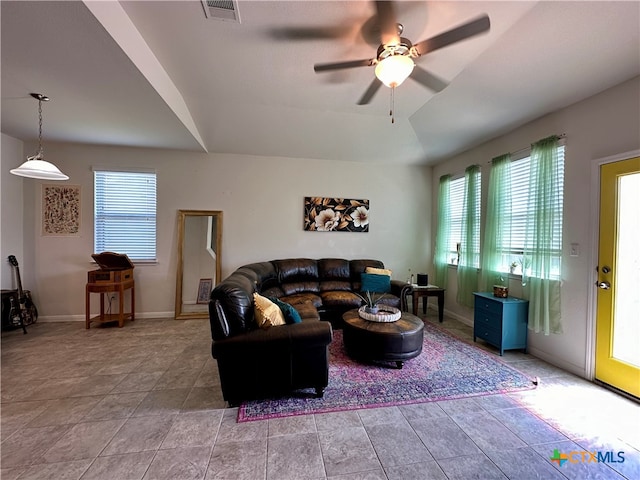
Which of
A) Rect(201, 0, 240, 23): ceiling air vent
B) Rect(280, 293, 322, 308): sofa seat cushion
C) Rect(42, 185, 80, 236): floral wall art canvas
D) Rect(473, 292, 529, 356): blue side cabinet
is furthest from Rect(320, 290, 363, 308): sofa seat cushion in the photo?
Rect(42, 185, 80, 236): floral wall art canvas

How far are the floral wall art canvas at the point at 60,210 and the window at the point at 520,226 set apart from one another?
254 inches

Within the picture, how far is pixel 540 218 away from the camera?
2881mm

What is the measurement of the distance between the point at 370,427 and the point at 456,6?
304 cm

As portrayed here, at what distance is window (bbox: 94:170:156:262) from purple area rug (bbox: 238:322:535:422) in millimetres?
3508

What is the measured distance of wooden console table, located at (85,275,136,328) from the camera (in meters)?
3.71

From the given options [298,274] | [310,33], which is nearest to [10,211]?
[298,274]

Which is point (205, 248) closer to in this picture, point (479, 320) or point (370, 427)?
point (370, 427)

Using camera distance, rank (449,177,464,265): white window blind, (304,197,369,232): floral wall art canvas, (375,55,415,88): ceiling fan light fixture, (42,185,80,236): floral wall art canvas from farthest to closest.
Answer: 1. (304,197,369,232): floral wall art canvas
2. (449,177,464,265): white window blind
3. (42,185,80,236): floral wall art canvas
4. (375,55,415,88): ceiling fan light fixture

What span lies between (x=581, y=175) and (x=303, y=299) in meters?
3.46

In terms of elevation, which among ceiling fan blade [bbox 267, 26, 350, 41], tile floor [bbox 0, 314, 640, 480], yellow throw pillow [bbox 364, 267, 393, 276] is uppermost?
ceiling fan blade [bbox 267, 26, 350, 41]

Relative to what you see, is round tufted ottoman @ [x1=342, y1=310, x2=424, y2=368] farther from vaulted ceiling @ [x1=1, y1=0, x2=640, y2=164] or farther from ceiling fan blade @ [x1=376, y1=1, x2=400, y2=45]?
vaulted ceiling @ [x1=1, y1=0, x2=640, y2=164]

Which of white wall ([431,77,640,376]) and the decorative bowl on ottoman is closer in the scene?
white wall ([431,77,640,376])

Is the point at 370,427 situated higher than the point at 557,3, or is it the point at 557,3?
the point at 557,3

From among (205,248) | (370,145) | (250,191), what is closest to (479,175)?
(370,145)
